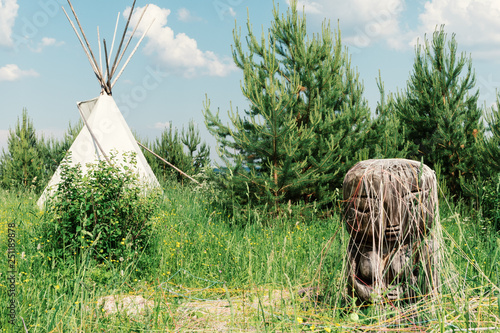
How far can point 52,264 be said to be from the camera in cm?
344

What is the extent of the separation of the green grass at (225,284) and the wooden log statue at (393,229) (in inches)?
4.5

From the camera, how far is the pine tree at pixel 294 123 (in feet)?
17.5

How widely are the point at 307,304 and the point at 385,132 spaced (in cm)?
430

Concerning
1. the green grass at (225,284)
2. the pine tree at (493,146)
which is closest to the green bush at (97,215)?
the green grass at (225,284)

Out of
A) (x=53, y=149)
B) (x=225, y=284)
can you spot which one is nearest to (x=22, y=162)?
(x=53, y=149)

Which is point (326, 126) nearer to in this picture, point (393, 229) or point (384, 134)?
point (384, 134)

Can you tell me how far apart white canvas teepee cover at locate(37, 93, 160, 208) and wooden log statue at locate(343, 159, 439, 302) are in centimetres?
438

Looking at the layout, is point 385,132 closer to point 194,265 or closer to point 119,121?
point 194,265

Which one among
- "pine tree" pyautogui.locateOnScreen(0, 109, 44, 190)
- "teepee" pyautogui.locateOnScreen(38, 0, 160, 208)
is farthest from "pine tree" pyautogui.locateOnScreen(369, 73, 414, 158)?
"pine tree" pyautogui.locateOnScreen(0, 109, 44, 190)

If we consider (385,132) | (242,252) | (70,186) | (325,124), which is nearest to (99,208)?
(70,186)

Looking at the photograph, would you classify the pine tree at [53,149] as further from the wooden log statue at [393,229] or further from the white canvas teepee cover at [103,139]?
the wooden log statue at [393,229]

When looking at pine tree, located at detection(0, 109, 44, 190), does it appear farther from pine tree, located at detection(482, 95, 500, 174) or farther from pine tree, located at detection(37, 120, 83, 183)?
pine tree, located at detection(482, 95, 500, 174)

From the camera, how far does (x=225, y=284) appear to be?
1.83 metres

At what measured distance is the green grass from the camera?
2193mm
